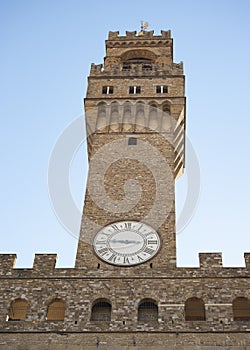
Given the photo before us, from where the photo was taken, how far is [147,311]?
1838 centimetres

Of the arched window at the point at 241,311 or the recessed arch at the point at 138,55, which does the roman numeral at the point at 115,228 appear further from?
the recessed arch at the point at 138,55

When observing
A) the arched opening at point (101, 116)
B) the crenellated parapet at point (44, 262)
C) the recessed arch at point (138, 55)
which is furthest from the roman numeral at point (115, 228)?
the recessed arch at point (138, 55)

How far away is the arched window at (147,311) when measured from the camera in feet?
59.6

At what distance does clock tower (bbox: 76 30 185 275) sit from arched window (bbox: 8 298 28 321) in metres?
2.50

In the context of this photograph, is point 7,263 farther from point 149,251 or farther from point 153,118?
point 153,118

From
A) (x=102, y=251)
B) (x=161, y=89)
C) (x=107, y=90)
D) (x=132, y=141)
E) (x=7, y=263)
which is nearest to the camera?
(x=7, y=263)

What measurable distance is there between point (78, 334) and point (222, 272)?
5.15 m

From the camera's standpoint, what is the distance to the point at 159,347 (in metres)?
16.8

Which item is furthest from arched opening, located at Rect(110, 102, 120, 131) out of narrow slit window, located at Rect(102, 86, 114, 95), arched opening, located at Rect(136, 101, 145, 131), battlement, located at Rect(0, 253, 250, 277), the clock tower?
battlement, located at Rect(0, 253, 250, 277)

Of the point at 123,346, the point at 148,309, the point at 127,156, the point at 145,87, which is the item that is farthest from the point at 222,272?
the point at 145,87

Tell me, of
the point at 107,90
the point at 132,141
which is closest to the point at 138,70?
the point at 107,90

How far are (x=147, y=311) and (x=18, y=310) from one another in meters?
4.28

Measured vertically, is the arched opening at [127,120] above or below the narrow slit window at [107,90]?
below

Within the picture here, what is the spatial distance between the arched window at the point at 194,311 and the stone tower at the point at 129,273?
0.11 ft
